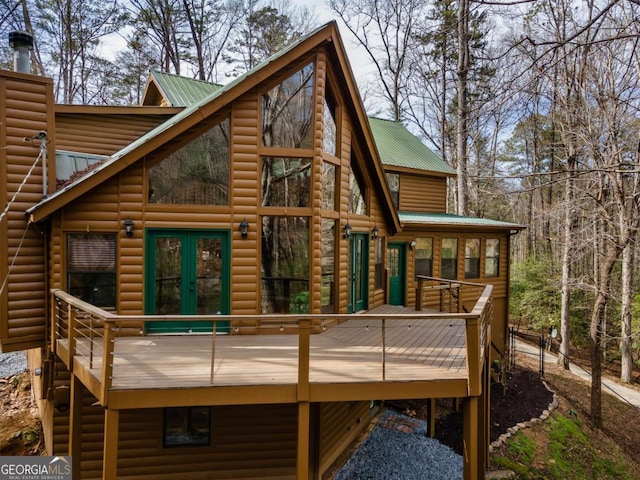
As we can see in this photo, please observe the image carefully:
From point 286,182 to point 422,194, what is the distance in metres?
9.68

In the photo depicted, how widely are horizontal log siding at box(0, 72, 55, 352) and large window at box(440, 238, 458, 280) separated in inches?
445

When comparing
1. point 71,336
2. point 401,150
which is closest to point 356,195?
point 71,336

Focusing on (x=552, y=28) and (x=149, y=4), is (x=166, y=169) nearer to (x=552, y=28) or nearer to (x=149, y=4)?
(x=552, y=28)

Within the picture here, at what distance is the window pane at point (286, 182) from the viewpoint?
7043 mm

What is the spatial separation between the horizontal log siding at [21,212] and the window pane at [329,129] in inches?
192

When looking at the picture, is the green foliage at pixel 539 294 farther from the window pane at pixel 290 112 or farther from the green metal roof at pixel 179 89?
the green metal roof at pixel 179 89

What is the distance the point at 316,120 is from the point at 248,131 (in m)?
1.27

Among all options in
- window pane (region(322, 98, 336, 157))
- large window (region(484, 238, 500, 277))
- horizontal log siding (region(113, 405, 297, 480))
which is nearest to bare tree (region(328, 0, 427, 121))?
large window (region(484, 238, 500, 277))

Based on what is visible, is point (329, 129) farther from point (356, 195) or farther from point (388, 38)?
point (388, 38)

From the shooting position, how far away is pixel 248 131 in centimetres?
693

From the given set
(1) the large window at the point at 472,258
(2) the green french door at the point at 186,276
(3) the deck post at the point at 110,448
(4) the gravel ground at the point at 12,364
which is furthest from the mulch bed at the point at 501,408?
(4) the gravel ground at the point at 12,364

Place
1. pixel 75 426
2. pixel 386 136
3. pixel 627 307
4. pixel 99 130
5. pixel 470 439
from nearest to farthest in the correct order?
1. pixel 470 439
2. pixel 75 426
3. pixel 99 130
4. pixel 627 307
5. pixel 386 136

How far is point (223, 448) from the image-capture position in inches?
260

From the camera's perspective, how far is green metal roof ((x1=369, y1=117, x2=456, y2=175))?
48.8ft
